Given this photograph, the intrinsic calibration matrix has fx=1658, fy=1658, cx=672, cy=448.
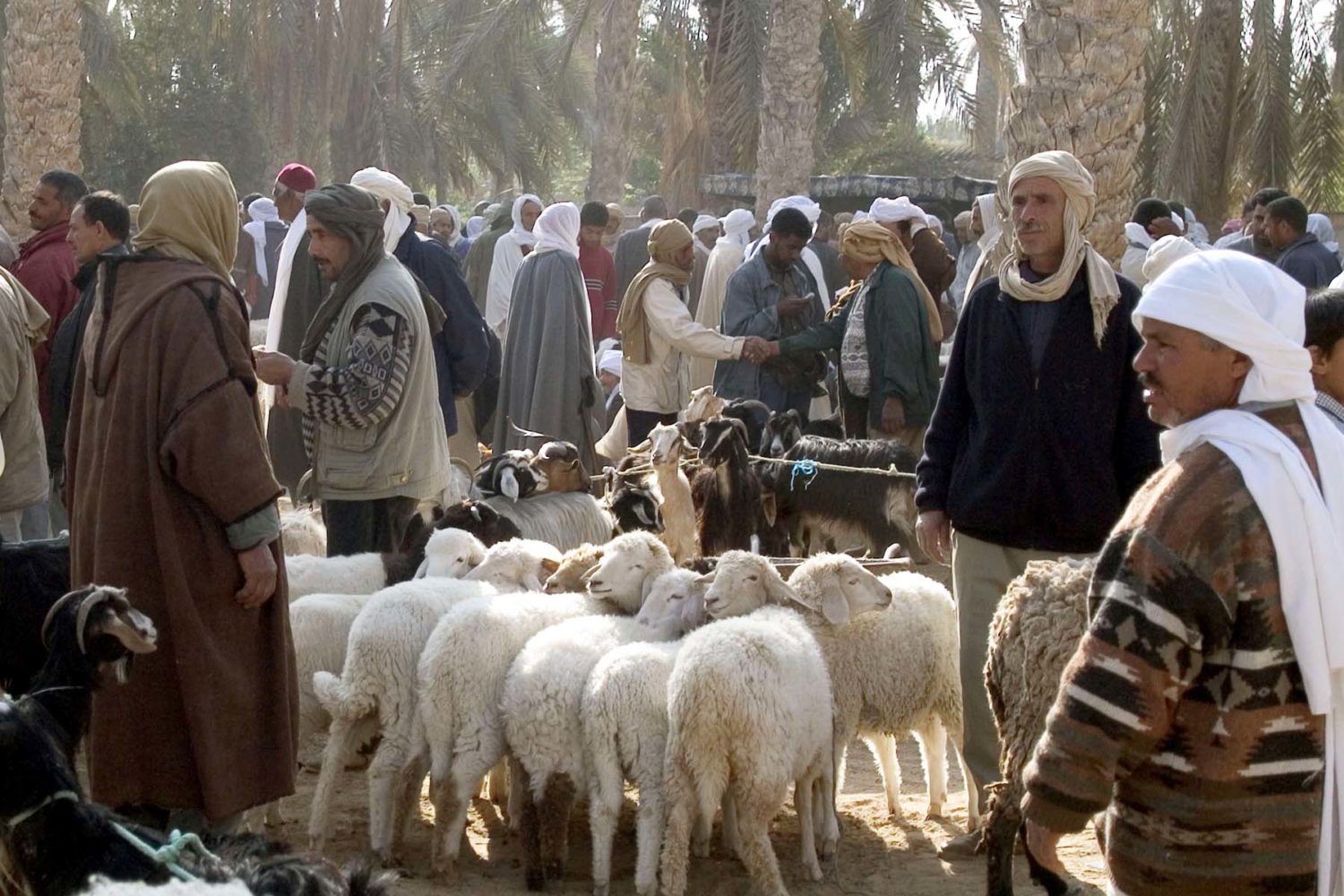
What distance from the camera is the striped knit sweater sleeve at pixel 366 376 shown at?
20.3 ft

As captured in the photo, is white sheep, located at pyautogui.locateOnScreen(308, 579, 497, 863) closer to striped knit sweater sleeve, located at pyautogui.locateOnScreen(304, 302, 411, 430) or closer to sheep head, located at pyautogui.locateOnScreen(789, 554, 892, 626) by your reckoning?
striped knit sweater sleeve, located at pyautogui.locateOnScreen(304, 302, 411, 430)

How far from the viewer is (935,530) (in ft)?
19.0

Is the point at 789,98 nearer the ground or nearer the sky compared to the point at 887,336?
nearer the sky

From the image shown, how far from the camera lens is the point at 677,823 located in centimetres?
552

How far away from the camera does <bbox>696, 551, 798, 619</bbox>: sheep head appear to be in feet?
20.4

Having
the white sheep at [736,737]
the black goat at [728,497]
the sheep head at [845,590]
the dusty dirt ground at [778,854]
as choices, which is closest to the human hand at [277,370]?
the dusty dirt ground at [778,854]

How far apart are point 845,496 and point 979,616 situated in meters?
3.52

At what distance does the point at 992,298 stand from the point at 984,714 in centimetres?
151

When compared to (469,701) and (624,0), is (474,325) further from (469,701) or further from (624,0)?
(624,0)

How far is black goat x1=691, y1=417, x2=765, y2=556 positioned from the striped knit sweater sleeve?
298 centimetres

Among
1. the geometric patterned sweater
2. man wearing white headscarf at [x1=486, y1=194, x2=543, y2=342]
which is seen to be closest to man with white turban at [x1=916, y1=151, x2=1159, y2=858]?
the geometric patterned sweater

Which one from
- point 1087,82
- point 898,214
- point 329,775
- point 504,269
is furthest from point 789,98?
point 329,775

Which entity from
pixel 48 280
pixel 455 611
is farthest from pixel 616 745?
pixel 48 280

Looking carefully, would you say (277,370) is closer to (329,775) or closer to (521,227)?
(329,775)
